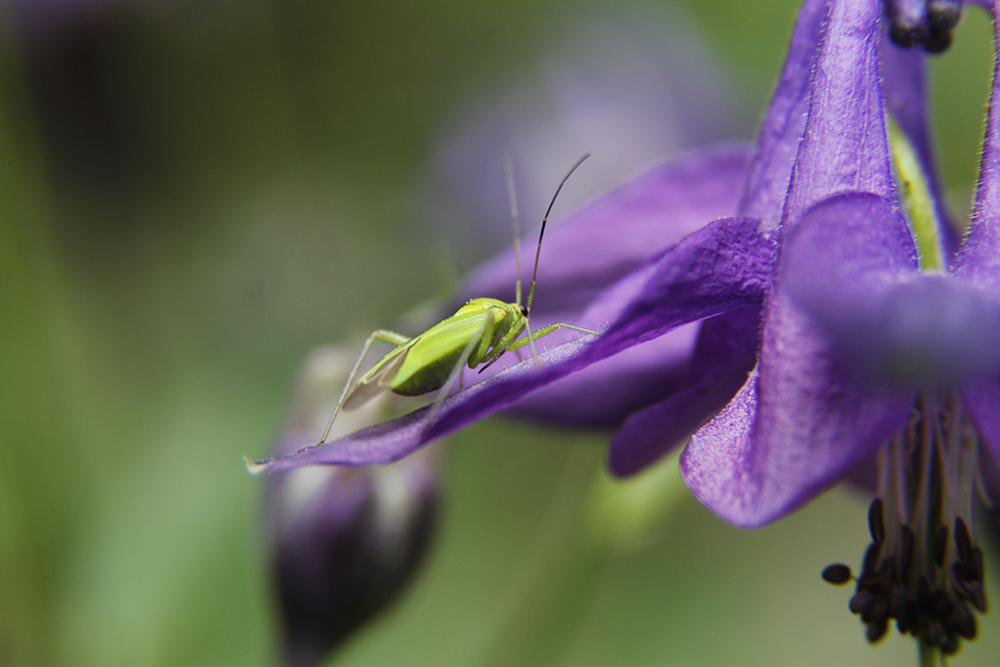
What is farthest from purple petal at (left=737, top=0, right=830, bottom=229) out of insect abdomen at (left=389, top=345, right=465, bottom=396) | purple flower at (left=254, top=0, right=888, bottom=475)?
insect abdomen at (left=389, top=345, right=465, bottom=396)

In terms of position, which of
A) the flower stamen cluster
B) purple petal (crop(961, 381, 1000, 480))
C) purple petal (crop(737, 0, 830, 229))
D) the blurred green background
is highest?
the flower stamen cluster

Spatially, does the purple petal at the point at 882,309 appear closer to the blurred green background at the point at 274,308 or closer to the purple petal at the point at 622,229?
the purple petal at the point at 622,229

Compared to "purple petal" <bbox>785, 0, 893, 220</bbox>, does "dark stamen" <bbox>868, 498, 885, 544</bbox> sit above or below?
below

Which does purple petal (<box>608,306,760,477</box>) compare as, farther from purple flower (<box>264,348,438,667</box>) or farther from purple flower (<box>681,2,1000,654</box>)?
purple flower (<box>264,348,438,667</box>)

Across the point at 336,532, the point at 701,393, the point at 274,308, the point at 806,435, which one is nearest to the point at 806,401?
the point at 806,435

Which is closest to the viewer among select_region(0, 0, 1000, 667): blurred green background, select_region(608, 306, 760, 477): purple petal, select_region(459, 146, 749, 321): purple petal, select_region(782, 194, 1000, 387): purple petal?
select_region(782, 194, 1000, 387): purple petal

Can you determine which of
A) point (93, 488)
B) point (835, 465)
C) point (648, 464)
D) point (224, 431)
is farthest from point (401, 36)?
point (835, 465)

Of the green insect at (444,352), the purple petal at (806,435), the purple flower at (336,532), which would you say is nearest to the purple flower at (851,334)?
the purple petal at (806,435)

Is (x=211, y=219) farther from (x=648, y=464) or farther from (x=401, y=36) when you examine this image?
(x=648, y=464)
